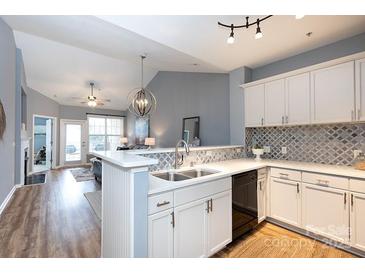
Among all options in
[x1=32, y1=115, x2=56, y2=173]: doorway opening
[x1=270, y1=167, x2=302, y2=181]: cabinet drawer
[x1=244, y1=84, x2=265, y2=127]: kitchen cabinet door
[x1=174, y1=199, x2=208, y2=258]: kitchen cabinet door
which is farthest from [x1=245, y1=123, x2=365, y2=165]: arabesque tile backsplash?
[x1=32, y1=115, x2=56, y2=173]: doorway opening

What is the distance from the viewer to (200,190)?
5.59 feet

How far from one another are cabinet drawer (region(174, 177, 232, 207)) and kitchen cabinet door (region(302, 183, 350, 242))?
1.07 meters

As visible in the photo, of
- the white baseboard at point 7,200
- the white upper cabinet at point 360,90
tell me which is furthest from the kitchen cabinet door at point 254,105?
the white baseboard at point 7,200

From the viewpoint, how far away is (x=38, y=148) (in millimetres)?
8047

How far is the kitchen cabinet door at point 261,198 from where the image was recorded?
2477 millimetres

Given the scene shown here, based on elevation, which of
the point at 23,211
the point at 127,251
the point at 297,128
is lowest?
the point at 23,211

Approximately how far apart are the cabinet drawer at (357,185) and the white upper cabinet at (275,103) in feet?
3.86

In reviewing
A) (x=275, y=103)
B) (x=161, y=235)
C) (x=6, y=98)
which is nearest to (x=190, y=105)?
(x=275, y=103)

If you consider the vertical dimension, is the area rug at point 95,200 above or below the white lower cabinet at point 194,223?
below

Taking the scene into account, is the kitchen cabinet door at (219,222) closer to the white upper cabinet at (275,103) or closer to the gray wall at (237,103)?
the white upper cabinet at (275,103)

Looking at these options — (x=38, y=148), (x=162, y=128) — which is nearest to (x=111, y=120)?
(x=38, y=148)

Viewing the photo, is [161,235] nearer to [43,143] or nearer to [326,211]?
[326,211]

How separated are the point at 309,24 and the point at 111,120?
28.9ft
